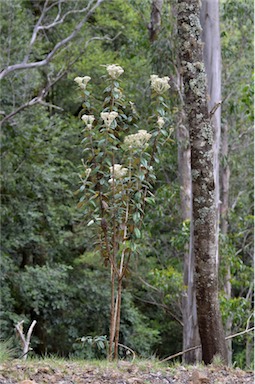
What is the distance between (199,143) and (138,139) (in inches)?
18.4

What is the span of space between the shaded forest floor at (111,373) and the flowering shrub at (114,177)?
24.0 inches

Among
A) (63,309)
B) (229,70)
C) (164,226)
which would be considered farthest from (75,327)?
(229,70)

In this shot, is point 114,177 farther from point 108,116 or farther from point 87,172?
point 108,116

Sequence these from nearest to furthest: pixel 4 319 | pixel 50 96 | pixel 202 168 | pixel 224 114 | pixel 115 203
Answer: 1. pixel 202 168
2. pixel 115 203
3. pixel 4 319
4. pixel 224 114
5. pixel 50 96

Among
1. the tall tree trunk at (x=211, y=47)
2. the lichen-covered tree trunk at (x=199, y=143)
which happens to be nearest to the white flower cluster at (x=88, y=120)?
the lichen-covered tree trunk at (x=199, y=143)

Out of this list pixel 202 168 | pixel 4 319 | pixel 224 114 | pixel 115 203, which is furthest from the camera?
pixel 224 114

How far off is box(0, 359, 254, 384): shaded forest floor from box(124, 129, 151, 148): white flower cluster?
1.62 meters

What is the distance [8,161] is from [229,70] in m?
4.73

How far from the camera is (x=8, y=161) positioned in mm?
12180

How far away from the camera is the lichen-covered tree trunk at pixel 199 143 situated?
482cm

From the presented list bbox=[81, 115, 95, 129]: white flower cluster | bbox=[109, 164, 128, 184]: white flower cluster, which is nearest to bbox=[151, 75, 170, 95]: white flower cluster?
bbox=[81, 115, 95, 129]: white flower cluster

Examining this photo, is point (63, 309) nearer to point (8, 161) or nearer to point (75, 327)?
point (75, 327)

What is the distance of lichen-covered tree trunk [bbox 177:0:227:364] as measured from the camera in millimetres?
4820

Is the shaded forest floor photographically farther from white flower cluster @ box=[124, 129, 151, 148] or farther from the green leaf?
white flower cluster @ box=[124, 129, 151, 148]
